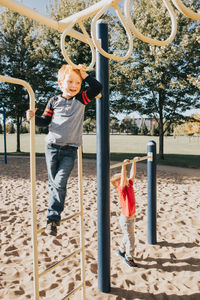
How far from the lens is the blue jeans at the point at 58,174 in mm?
1914

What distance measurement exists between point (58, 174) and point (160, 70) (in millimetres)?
13810

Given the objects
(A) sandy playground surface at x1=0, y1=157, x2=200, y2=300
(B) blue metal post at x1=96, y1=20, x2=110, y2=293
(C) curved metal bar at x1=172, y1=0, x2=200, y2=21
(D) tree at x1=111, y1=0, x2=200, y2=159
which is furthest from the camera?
(D) tree at x1=111, y1=0, x2=200, y2=159

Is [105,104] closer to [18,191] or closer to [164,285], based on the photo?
[164,285]

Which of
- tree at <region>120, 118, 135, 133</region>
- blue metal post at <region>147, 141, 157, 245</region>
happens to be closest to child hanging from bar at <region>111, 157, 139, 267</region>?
blue metal post at <region>147, 141, 157, 245</region>

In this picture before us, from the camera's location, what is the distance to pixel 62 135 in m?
1.94

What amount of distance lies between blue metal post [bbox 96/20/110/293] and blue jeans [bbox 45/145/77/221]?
75cm

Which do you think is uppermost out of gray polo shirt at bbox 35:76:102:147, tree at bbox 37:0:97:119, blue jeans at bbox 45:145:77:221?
tree at bbox 37:0:97:119

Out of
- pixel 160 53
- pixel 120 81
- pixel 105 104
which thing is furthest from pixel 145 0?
pixel 105 104

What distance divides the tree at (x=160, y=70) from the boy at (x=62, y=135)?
12.3 meters

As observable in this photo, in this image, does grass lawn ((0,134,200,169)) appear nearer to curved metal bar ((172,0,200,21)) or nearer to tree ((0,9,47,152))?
tree ((0,9,47,152))

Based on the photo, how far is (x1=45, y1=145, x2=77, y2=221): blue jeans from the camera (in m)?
1.91

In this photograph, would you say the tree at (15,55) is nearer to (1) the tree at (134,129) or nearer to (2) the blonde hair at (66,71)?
(2) the blonde hair at (66,71)

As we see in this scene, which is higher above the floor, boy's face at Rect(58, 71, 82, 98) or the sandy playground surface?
boy's face at Rect(58, 71, 82, 98)

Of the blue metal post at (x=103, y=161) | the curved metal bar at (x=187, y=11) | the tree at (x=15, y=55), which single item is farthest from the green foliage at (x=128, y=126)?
the curved metal bar at (x=187, y=11)
